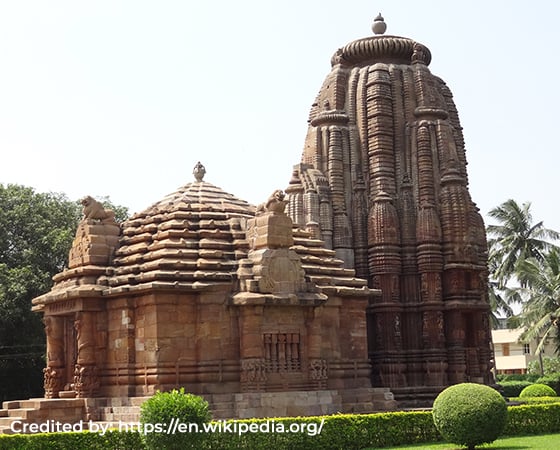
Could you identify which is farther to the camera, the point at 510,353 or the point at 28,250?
the point at 510,353

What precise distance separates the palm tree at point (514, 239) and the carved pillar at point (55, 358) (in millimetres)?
29740

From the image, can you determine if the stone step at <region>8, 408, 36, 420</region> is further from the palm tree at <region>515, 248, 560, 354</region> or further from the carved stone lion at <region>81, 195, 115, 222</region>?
the palm tree at <region>515, 248, 560, 354</region>

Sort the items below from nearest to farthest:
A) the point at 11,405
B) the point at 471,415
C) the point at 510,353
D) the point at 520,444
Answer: the point at 471,415 → the point at 520,444 → the point at 11,405 → the point at 510,353

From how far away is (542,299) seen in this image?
38.1 meters

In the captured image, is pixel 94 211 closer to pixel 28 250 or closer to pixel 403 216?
pixel 403 216

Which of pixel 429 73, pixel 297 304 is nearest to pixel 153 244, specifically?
pixel 297 304

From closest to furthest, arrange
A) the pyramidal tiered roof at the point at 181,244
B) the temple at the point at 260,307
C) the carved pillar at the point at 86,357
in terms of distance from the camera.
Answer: the temple at the point at 260,307 → the pyramidal tiered roof at the point at 181,244 → the carved pillar at the point at 86,357

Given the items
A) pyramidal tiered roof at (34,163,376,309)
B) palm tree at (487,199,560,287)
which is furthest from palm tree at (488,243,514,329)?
pyramidal tiered roof at (34,163,376,309)

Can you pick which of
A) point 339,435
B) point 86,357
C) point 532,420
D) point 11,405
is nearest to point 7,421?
point 11,405

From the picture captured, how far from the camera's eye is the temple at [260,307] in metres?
19.6

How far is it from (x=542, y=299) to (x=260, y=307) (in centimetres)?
2151

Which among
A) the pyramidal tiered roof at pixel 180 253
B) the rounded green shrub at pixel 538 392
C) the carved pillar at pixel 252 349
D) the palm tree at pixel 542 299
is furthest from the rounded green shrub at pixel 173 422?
the palm tree at pixel 542 299

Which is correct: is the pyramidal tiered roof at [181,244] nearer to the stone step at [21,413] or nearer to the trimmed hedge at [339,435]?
the stone step at [21,413]

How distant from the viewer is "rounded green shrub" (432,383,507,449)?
17000 millimetres
